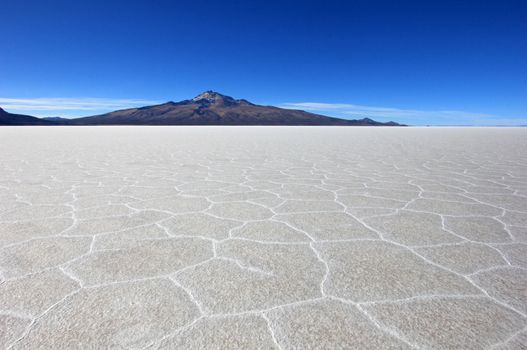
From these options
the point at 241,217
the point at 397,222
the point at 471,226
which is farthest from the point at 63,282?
the point at 471,226

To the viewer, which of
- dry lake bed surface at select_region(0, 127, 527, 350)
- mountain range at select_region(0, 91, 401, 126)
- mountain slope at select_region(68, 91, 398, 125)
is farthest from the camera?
mountain slope at select_region(68, 91, 398, 125)

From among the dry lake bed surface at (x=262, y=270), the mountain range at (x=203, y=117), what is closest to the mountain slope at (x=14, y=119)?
the mountain range at (x=203, y=117)

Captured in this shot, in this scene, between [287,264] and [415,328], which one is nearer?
[415,328]

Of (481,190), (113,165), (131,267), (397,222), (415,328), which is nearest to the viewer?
(415,328)

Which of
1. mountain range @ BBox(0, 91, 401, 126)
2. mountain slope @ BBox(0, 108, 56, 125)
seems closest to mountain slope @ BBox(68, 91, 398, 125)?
mountain range @ BBox(0, 91, 401, 126)

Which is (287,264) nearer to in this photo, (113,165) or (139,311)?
(139,311)

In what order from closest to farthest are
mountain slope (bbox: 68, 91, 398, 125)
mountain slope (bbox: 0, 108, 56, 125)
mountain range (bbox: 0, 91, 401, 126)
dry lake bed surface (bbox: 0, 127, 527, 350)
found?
dry lake bed surface (bbox: 0, 127, 527, 350) → mountain slope (bbox: 0, 108, 56, 125) → mountain range (bbox: 0, 91, 401, 126) → mountain slope (bbox: 68, 91, 398, 125)

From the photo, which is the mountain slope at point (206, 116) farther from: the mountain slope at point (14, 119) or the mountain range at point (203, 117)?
the mountain slope at point (14, 119)

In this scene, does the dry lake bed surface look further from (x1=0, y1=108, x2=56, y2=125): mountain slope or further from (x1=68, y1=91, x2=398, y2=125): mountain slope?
(x1=68, y1=91, x2=398, y2=125): mountain slope

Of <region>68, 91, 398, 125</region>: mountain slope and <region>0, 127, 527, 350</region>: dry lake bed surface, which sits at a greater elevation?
<region>0, 127, 527, 350</region>: dry lake bed surface

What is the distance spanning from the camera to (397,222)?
2541 mm

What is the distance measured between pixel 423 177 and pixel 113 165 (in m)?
5.24

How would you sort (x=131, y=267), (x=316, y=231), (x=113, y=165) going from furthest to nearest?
(x=113, y=165) → (x=316, y=231) → (x=131, y=267)

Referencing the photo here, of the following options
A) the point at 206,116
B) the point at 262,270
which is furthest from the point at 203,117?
the point at 262,270
